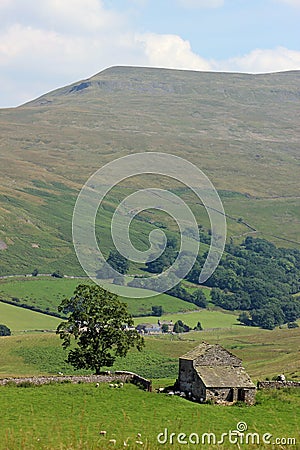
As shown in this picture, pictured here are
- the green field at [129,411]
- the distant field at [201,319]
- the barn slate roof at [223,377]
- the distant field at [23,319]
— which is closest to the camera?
the green field at [129,411]

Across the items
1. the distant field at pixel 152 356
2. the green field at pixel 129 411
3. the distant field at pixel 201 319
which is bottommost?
the distant field at pixel 201 319

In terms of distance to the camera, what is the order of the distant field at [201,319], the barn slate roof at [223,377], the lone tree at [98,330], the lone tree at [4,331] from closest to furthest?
the barn slate roof at [223,377]
the lone tree at [98,330]
the lone tree at [4,331]
the distant field at [201,319]

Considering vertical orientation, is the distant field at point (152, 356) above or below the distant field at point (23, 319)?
above

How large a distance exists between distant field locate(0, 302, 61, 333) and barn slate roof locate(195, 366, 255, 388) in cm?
11786

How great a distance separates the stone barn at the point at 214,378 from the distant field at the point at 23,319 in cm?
11692

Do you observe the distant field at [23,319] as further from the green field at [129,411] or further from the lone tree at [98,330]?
the green field at [129,411]

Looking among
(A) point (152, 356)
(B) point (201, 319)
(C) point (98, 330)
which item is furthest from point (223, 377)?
(B) point (201, 319)

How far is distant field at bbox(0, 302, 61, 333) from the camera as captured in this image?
166000mm

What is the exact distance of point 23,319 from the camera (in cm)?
17425

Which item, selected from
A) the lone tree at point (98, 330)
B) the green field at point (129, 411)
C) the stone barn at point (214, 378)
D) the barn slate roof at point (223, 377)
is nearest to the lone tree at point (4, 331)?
the lone tree at point (98, 330)

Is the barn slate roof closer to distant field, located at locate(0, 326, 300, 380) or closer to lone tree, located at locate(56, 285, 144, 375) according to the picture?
lone tree, located at locate(56, 285, 144, 375)

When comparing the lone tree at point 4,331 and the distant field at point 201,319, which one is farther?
the distant field at point 201,319

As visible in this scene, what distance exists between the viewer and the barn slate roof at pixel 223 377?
4428 centimetres

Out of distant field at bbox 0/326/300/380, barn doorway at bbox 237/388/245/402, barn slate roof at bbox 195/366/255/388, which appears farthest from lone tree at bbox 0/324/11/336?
barn doorway at bbox 237/388/245/402
